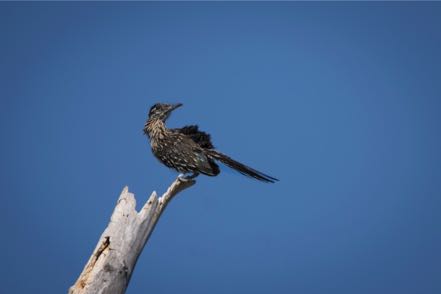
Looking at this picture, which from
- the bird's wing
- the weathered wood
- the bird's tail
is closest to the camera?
the weathered wood

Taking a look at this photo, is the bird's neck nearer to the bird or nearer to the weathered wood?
the bird

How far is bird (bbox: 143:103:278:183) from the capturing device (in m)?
7.00

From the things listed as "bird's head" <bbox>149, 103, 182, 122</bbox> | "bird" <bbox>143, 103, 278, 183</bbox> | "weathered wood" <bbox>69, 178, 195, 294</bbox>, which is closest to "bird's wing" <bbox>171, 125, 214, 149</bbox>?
"bird" <bbox>143, 103, 278, 183</bbox>

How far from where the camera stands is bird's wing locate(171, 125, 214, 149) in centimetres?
757

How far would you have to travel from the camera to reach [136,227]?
5.10 m

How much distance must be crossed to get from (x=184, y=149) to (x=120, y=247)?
8.29 ft

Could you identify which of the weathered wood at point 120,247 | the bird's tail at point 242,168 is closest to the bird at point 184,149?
the bird's tail at point 242,168

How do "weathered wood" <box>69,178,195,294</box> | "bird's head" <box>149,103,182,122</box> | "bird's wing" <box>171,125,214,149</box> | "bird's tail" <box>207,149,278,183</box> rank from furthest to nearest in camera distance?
"bird's head" <box>149,103,182,122</box> < "bird's wing" <box>171,125,214,149</box> < "bird's tail" <box>207,149,278,183</box> < "weathered wood" <box>69,178,195,294</box>

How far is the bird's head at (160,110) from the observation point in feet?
25.7

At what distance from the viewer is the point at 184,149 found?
7.26 metres

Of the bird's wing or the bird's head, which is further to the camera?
the bird's head

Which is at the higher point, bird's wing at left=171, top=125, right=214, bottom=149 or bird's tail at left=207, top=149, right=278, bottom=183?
bird's wing at left=171, top=125, right=214, bottom=149

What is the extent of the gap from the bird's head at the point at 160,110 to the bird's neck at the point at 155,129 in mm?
59

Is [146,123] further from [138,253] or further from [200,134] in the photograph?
[138,253]
